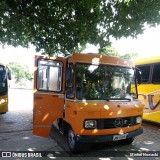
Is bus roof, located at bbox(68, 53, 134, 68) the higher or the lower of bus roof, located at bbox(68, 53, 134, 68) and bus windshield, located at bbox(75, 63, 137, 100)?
the higher

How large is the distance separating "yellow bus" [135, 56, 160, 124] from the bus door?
544 centimetres

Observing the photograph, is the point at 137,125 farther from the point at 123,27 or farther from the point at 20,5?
the point at 20,5

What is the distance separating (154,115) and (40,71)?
6322 millimetres

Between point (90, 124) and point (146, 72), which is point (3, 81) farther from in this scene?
point (90, 124)

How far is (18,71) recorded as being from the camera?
8862cm

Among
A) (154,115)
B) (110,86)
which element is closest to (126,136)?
(110,86)

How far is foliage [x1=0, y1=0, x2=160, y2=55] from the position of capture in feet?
29.1

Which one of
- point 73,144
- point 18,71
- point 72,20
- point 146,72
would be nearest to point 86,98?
point 73,144

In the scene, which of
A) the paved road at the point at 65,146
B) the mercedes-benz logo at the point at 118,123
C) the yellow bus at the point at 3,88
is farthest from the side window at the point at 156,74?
the yellow bus at the point at 3,88

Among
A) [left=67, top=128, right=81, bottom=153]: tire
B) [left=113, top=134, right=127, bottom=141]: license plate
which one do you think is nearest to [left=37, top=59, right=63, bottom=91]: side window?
[left=67, top=128, right=81, bottom=153]: tire

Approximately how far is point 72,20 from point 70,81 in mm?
4997

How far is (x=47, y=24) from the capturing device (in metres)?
10.1

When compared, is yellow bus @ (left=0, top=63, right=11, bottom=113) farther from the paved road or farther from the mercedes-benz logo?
the mercedes-benz logo

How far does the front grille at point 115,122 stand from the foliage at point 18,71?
8536 cm
